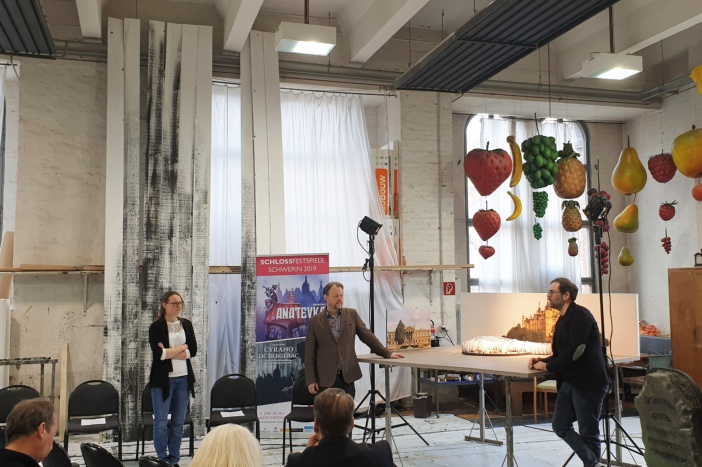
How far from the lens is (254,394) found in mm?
6789

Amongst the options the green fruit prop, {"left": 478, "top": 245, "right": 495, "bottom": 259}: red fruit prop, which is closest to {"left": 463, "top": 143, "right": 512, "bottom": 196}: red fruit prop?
the green fruit prop

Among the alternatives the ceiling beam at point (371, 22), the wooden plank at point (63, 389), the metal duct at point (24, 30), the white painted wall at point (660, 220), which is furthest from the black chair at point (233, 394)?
the white painted wall at point (660, 220)

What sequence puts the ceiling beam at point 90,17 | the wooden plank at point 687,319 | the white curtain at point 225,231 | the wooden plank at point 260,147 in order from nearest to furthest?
the ceiling beam at point 90,17 → the wooden plank at point 687,319 → the wooden plank at point 260,147 → the white curtain at point 225,231

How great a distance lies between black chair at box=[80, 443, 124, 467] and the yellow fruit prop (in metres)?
5.09

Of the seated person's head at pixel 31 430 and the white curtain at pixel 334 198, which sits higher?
the white curtain at pixel 334 198

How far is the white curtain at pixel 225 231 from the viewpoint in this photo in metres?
8.47

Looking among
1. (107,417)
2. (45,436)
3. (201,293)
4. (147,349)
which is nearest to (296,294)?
(201,293)

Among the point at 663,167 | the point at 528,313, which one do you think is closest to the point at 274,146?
the point at 528,313

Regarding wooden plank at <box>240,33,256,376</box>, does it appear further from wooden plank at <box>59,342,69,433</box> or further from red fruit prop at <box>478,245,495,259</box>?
red fruit prop at <box>478,245,495,259</box>

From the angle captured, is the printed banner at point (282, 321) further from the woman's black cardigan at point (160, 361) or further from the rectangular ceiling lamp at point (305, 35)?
the rectangular ceiling lamp at point (305, 35)

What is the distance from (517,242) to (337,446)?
26.7ft

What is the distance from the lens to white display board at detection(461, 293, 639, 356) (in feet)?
20.7

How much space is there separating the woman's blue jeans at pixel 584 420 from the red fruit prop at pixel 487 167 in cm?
241

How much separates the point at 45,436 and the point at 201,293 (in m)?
4.77
